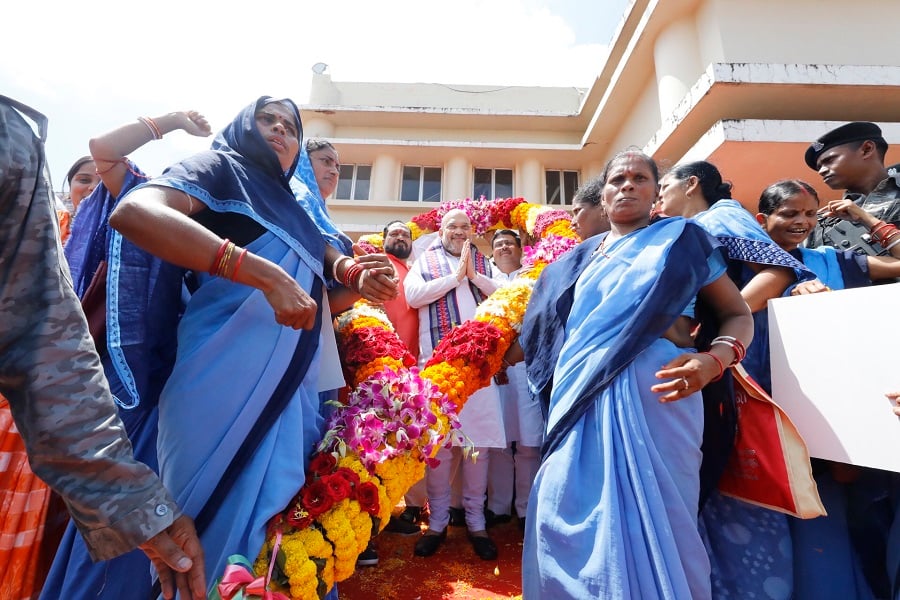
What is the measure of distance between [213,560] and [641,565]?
4.40 ft

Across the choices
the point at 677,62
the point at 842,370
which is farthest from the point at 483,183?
the point at 842,370

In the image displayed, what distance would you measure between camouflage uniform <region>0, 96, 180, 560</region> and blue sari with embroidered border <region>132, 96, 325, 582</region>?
1.46 feet

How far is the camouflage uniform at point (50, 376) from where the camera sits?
93cm

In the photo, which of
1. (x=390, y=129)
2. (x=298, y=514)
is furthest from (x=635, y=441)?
(x=390, y=129)

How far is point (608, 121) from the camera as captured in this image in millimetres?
11172

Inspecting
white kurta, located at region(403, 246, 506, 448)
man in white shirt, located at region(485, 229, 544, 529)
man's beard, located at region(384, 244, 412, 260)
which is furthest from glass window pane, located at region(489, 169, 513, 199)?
man in white shirt, located at region(485, 229, 544, 529)

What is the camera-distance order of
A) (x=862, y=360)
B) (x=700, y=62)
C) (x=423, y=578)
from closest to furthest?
(x=862, y=360) < (x=423, y=578) < (x=700, y=62)

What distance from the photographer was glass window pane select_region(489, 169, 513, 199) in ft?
42.6

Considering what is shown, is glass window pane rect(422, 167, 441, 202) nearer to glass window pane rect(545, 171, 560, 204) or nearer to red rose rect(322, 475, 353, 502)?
glass window pane rect(545, 171, 560, 204)

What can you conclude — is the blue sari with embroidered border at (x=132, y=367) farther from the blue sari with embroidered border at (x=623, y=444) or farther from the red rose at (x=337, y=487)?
the blue sari with embroidered border at (x=623, y=444)

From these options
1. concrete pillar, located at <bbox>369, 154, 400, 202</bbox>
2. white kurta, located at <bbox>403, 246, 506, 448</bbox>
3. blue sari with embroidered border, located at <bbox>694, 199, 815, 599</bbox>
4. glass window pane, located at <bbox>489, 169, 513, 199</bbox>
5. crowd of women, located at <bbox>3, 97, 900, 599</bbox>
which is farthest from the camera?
glass window pane, located at <bbox>489, 169, 513, 199</bbox>

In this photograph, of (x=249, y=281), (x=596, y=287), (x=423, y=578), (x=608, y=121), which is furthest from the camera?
(x=608, y=121)

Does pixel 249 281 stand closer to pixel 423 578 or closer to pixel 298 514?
pixel 298 514

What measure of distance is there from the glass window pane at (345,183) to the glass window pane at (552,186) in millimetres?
5595
